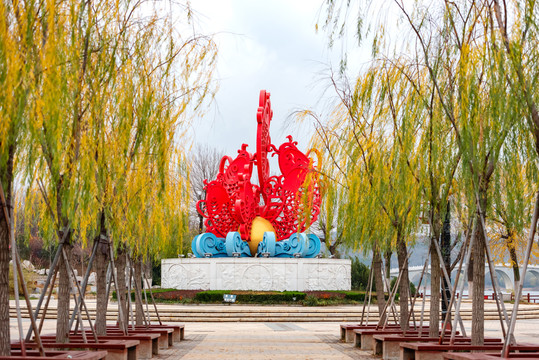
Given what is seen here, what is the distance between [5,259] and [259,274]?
19.8 metres

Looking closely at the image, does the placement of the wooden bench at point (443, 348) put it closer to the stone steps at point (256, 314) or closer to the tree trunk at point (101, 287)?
the tree trunk at point (101, 287)

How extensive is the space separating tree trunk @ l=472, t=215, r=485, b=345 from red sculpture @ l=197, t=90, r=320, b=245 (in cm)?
1541

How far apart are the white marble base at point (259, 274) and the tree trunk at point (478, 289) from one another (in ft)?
57.9

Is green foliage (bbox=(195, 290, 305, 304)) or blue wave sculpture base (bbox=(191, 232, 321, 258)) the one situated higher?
blue wave sculpture base (bbox=(191, 232, 321, 258))

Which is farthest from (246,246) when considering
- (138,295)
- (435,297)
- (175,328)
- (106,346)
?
(106,346)

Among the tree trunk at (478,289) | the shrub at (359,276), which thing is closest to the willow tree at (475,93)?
the tree trunk at (478,289)

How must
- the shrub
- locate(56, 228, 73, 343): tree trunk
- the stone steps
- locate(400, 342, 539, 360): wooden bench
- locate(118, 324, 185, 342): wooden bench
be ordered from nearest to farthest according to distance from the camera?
locate(400, 342, 539, 360): wooden bench → locate(56, 228, 73, 343): tree trunk → locate(118, 324, 185, 342): wooden bench → the stone steps → the shrub

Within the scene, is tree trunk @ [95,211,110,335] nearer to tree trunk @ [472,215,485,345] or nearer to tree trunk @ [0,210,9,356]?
tree trunk @ [0,210,9,356]

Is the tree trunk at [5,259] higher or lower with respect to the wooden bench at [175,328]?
higher

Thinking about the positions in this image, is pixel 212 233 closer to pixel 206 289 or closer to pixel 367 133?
pixel 206 289

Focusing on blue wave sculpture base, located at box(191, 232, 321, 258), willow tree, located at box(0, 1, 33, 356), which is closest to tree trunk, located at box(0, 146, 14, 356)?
willow tree, located at box(0, 1, 33, 356)

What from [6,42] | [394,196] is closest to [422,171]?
[394,196]

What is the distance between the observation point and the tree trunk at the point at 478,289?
Result: 7.48 metres

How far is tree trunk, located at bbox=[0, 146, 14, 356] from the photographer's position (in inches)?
223
